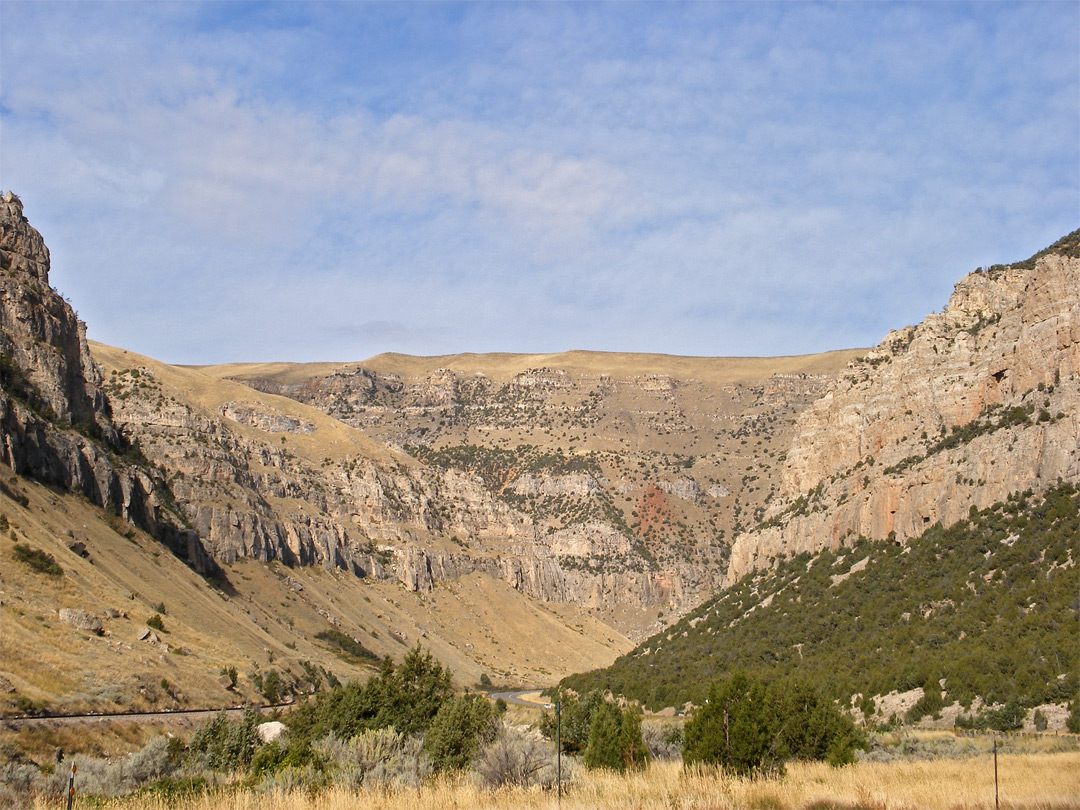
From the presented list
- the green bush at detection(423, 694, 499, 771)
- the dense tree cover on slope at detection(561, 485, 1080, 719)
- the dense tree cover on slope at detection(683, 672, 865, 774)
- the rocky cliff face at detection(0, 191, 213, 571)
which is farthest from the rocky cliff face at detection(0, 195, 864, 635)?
the dense tree cover on slope at detection(683, 672, 865, 774)

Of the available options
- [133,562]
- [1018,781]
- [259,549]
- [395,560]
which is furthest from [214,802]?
[395,560]

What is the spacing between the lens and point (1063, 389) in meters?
50.1

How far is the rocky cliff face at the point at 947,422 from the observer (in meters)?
51.6

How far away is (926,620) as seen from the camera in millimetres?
48812

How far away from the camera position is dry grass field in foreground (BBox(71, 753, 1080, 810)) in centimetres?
1769

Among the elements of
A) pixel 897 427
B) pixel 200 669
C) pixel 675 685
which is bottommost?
pixel 675 685

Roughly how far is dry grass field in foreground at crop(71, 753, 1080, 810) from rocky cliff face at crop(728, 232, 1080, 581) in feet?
104

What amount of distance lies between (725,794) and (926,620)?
3427 centimetres

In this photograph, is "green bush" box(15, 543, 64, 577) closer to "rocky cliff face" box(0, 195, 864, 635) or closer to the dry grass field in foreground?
"rocky cliff face" box(0, 195, 864, 635)

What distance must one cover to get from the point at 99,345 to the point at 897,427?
383 feet

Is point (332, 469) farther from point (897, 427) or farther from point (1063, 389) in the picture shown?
point (1063, 389)

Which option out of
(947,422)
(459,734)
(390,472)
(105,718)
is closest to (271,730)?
(105,718)

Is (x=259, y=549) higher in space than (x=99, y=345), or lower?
lower

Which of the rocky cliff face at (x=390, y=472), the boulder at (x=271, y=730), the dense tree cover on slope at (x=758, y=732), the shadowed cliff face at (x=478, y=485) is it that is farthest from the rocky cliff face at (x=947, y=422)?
the shadowed cliff face at (x=478, y=485)
